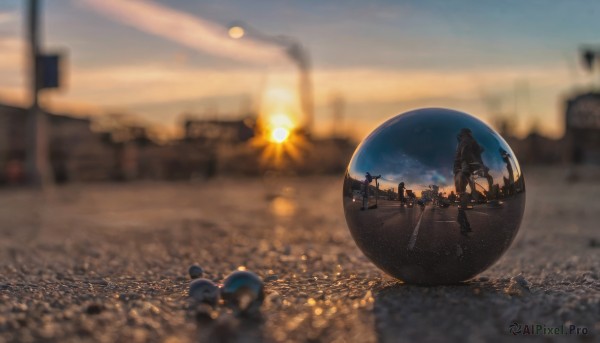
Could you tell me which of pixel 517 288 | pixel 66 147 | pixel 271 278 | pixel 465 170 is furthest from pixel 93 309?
pixel 66 147

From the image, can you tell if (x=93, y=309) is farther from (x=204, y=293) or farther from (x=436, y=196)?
(x=436, y=196)

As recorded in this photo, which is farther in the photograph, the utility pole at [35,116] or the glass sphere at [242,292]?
the utility pole at [35,116]

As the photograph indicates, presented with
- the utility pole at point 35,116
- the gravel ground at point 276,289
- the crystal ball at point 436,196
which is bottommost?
the gravel ground at point 276,289

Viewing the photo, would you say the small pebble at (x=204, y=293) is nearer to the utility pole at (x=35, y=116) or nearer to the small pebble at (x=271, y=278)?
the small pebble at (x=271, y=278)

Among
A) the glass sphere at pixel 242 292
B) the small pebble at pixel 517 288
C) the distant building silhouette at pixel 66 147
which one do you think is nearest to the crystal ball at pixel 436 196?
the small pebble at pixel 517 288

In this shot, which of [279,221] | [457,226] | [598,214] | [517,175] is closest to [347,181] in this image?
[457,226]

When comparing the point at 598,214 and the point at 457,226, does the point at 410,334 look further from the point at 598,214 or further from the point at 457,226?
the point at 598,214
